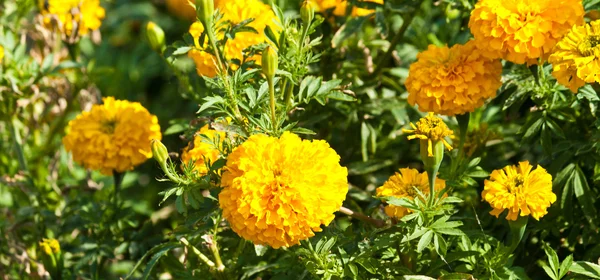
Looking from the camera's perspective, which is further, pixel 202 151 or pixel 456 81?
pixel 202 151

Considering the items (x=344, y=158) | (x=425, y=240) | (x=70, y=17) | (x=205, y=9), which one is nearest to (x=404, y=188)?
(x=425, y=240)

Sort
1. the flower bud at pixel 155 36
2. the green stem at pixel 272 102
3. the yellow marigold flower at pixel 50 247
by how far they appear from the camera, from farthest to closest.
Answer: the yellow marigold flower at pixel 50 247
the flower bud at pixel 155 36
the green stem at pixel 272 102

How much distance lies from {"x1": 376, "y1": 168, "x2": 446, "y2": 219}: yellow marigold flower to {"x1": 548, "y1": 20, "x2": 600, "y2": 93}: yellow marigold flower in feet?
1.16

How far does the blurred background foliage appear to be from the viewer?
1904 millimetres

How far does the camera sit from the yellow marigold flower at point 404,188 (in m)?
1.73

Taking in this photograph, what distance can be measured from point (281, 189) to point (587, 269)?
691 millimetres

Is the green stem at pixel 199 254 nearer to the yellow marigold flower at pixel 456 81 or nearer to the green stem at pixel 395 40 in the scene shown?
the yellow marigold flower at pixel 456 81

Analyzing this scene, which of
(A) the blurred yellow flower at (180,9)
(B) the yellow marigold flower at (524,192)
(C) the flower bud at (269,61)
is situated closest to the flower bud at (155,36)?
(C) the flower bud at (269,61)

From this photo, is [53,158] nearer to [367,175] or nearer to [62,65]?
[62,65]

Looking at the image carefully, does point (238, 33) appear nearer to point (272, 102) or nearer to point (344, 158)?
point (272, 102)

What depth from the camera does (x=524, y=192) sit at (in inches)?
63.4

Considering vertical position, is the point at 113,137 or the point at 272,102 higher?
the point at 272,102

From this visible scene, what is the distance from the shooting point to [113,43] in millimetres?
4121

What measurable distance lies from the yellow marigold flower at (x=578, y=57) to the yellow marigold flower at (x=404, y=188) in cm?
35
